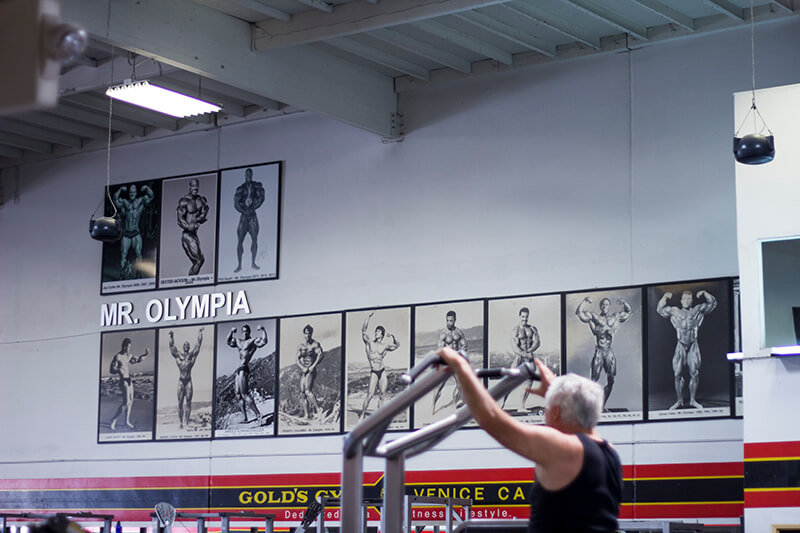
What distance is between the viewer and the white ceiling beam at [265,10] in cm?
1027

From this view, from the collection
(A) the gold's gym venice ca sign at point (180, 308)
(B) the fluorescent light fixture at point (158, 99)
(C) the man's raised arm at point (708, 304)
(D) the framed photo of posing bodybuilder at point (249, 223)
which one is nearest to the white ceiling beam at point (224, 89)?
(D) the framed photo of posing bodybuilder at point (249, 223)

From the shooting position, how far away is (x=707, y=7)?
10242 millimetres

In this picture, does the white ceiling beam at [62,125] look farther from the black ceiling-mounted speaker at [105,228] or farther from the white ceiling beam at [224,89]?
the black ceiling-mounted speaker at [105,228]

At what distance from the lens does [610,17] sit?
10.5 metres

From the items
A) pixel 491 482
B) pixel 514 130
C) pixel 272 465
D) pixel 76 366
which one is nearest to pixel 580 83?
pixel 514 130

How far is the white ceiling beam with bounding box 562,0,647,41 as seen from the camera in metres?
10.2

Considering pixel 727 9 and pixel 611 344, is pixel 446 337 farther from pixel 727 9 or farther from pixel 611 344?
pixel 727 9

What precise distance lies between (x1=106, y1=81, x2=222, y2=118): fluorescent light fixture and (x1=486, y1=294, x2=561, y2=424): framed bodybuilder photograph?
3.46m

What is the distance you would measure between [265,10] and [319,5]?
1.67 ft

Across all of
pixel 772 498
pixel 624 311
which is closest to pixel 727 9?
pixel 624 311

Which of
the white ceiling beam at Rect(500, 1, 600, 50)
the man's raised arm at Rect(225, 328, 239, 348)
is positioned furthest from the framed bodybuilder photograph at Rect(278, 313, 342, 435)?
the white ceiling beam at Rect(500, 1, 600, 50)

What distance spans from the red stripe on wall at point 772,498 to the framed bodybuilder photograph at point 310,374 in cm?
489

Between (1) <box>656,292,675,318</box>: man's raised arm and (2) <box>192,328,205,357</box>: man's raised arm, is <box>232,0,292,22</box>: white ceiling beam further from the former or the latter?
(1) <box>656,292,675,318</box>: man's raised arm

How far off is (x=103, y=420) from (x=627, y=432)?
257 inches
